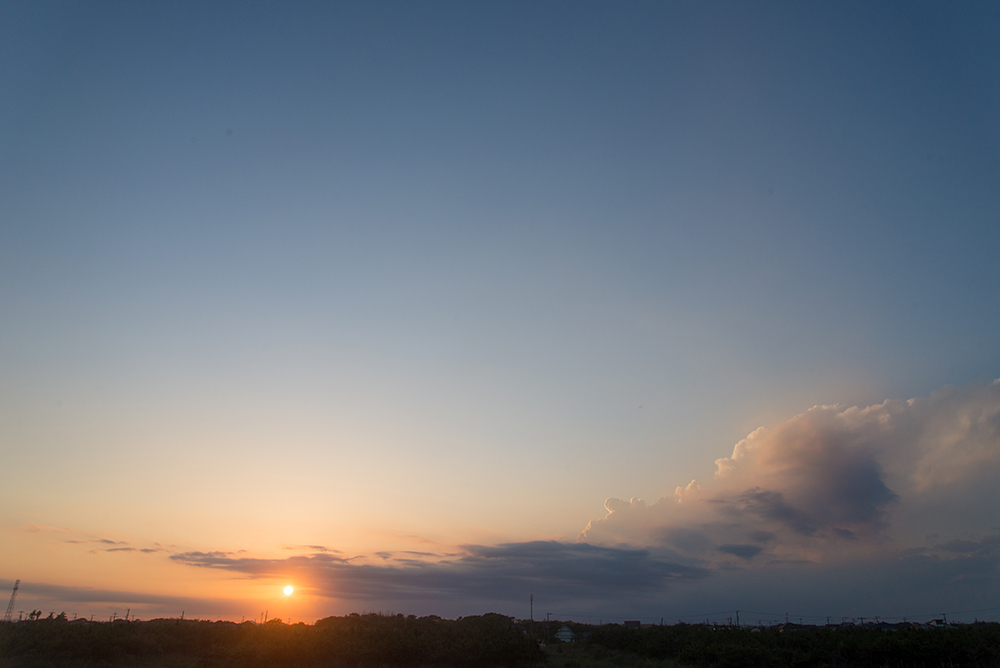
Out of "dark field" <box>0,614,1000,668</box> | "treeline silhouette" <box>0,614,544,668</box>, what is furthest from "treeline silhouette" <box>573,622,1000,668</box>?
"treeline silhouette" <box>0,614,544,668</box>

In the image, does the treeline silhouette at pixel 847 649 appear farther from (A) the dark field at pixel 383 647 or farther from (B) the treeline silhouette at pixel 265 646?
(B) the treeline silhouette at pixel 265 646

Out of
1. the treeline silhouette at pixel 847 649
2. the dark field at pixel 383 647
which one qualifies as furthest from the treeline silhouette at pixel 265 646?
the treeline silhouette at pixel 847 649

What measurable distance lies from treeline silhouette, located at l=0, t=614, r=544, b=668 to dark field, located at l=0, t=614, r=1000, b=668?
0.07 m

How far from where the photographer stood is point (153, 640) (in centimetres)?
4603

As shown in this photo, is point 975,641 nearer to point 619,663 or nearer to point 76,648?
point 619,663

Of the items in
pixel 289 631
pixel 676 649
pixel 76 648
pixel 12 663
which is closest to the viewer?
pixel 12 663

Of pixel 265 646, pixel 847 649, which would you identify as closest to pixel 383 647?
pixel 265 646

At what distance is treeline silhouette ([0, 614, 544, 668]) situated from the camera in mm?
41281

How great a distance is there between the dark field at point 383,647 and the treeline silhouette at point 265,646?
0.07m

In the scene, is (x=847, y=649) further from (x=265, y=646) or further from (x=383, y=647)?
(x=265, y=646)

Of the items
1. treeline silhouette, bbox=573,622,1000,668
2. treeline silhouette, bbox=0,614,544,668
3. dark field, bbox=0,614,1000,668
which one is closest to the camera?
treeline silhouette, bbox=0,614,544,668

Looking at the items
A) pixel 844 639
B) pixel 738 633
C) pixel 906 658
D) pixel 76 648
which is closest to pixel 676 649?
pixel 738 633

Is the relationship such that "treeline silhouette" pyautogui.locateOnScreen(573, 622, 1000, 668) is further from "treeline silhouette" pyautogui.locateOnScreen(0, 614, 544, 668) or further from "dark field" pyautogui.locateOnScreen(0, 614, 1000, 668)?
"treeline silhouette" pyautogui.locateOnScreen(0, 614, 544, 668)

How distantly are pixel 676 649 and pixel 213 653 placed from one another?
39.5 meters
